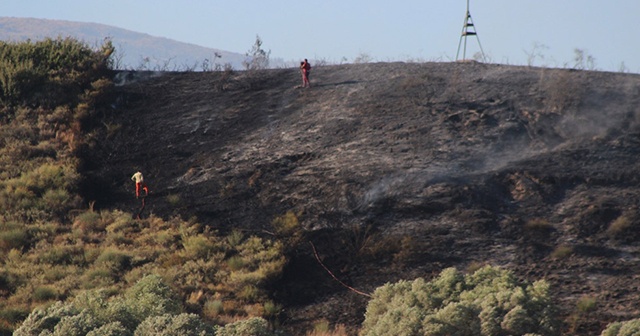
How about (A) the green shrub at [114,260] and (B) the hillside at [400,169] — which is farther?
(A) the green shrub at [114,260]

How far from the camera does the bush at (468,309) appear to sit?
13492 mm

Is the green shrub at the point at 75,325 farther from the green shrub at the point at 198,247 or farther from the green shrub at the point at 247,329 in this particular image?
the green shrub at the point at 198,247

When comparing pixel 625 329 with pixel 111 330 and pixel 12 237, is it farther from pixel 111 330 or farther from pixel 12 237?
pixel 12 237

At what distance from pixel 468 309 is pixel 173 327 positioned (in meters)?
4.56

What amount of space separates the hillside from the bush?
2086 mm

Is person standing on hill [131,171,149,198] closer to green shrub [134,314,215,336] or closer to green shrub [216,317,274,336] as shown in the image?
green shrub [134,314,215,336]

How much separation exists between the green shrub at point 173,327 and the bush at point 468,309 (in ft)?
9.47

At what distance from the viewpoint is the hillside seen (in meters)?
18.7

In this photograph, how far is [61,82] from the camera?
29594 millimetres

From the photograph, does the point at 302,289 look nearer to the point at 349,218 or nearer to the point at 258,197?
the point at 349,218

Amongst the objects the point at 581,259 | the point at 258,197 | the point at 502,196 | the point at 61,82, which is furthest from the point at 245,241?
the point at 61,82

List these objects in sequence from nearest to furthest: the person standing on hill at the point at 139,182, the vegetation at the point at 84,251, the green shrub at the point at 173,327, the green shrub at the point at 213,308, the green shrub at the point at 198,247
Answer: the green shrub at the point at 173,327 < the vegetation at the point at 84,251 < the green shrub at the point at 213,308 < the green shrub at the point at 198,247 < the person standing on hill at the point at 139,182

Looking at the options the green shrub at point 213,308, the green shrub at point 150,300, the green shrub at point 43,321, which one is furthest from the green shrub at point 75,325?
the green shrub at point 213,308

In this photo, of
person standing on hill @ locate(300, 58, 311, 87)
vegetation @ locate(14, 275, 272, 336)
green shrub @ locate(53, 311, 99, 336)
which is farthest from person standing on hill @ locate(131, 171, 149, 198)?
green shrub @ locate(53, 311, 99, 336)
